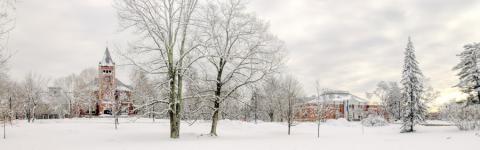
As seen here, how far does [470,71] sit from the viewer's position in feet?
149

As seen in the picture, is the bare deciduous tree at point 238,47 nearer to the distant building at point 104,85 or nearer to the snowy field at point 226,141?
the snowy field at point 226,141

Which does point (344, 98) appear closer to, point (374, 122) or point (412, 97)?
point (374, 122)

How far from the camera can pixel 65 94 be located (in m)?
95.2

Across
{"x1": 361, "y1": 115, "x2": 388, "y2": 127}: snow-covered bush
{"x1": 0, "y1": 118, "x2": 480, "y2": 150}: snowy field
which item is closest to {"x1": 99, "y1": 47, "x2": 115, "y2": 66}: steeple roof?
{"x1": 0, "y1": 118, "x2": 480, "y2": 150}: snowy field

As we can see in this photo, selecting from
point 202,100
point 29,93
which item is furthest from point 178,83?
point 29,93

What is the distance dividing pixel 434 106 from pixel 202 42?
62.8 m

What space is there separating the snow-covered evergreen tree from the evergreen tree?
4.20 meters

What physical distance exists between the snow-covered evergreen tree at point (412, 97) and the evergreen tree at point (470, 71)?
165 inches

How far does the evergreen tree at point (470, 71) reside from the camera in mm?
45188

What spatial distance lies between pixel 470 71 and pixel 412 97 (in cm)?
650

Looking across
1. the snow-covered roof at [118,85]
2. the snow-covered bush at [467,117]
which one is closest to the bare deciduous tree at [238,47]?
the snow-covered bush at [467,117]

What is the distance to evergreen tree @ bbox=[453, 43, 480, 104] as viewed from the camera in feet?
148

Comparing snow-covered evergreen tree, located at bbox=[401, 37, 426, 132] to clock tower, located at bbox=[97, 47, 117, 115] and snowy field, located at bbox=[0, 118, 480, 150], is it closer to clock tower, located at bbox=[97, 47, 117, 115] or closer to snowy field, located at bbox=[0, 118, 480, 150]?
snowy field, located at bbox=[0, 118, 480, 150]

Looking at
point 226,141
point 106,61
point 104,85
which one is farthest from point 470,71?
point 106,61
